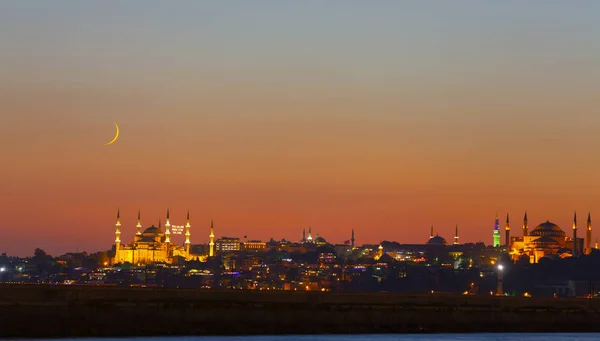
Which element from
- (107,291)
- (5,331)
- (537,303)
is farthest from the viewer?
(537,303)

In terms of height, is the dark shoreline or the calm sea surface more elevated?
the dark shoreline

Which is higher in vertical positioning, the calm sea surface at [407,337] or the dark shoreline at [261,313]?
the dark shoreline at [261,313]

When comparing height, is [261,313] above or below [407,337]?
above

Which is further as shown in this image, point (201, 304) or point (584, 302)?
point (584, 302)

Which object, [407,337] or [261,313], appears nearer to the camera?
[407,337]

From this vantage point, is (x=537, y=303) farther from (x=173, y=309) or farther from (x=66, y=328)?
(x=66, y=328)

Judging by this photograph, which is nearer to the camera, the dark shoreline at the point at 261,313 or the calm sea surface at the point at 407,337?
the calm sea surface at the point at 407,337

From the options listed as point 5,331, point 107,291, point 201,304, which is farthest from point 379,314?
point 5,331

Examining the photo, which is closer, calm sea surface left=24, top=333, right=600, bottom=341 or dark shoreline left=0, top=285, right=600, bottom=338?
calm sea surface left=24, top=333, right=600, bottom=341
